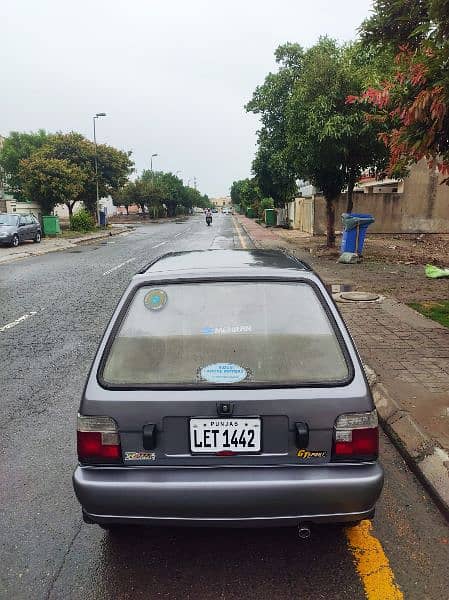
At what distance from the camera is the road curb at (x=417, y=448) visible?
3.14 m

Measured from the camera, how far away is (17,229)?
23219 mm

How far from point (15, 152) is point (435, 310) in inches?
2440

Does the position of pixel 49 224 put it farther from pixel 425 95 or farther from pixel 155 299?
pixel 155 299

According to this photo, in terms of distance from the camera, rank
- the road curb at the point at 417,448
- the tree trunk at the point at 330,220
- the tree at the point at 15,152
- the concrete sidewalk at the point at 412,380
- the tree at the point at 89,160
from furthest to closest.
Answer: the tree at the point at 15,152
the tree at the point at 89,160
the tree trunk at the point at 330,220
the concrete sidewalk at the point at 412,380
the road curb at the point at 417,448

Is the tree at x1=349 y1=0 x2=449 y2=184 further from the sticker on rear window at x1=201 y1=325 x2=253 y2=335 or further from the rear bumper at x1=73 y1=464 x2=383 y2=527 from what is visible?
the rear bumper at x1=73 y1=464 x2=383 y2=527

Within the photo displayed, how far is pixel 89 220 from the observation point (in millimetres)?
34562

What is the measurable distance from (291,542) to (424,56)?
430 centimetres

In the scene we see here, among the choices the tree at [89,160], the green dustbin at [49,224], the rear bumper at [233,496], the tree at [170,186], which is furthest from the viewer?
the tree at [170,186]

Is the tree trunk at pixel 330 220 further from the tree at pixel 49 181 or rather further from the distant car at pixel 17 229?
the tree at pixel 49 181

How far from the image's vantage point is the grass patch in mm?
7620

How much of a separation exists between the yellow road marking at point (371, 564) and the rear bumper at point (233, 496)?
1.12 feet

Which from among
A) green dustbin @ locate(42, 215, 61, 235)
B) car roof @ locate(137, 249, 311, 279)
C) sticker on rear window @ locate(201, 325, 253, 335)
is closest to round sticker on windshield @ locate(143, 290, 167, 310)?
car roof @ locate(137, 249, 311, 279)

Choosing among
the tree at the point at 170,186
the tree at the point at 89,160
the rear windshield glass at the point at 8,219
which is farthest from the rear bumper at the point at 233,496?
the tree at the point at 170,186

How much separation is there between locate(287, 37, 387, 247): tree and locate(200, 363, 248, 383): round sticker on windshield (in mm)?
11887
